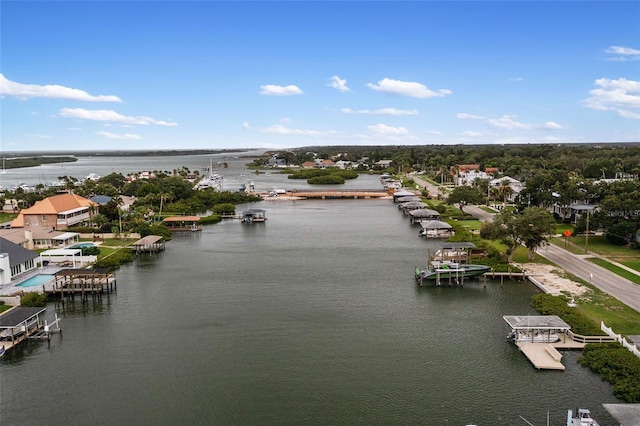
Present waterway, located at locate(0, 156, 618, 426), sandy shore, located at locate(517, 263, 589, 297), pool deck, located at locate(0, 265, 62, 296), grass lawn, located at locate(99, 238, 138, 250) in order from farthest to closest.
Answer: grass lawn, located at locate(99, 238, 138, 250) → pool deck, located at locate(0, 265, 62, 296) → sandy shore, located at locate(517, 263, 589, 297) → waterway, located at locate(0, 156, 618, 426)

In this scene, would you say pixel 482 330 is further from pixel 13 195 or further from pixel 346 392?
pixel 13 195

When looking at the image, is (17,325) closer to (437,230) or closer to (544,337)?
(544,337)

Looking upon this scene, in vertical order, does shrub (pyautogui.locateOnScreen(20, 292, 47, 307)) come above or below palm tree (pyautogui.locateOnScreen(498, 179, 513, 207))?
below

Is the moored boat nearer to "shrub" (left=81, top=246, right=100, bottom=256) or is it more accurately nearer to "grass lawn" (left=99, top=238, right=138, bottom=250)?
"shrub" (left=81, top=246, right=100, bottom=256)

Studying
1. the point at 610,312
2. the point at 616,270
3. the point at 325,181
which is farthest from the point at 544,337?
the point at 325,181

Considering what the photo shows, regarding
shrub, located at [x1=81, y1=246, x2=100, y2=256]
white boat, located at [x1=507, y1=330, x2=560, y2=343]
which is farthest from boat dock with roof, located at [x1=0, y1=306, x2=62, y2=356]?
white boat, located at [x1=507, y1=330, x2=560, y2=343]

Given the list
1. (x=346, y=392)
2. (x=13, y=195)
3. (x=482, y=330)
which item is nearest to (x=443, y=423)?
(x=346, y=392)

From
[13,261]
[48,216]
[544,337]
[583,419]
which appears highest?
[48,216]
